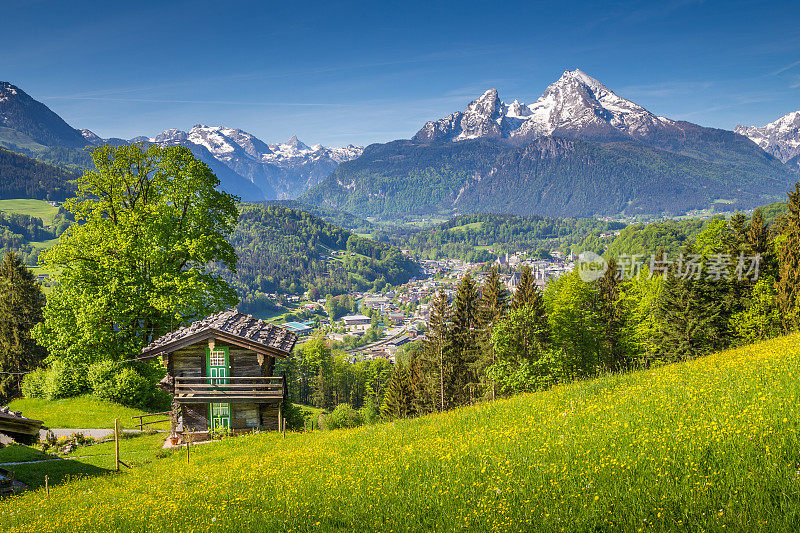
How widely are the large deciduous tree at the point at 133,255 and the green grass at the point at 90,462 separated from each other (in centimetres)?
833

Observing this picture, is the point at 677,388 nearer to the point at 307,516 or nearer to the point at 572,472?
the point at 572,472

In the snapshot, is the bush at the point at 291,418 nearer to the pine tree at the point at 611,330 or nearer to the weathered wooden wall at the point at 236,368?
the weathered wooden wall at the point at 236,368

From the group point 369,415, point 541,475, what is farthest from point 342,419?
point 541,475

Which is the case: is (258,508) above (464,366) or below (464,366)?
above

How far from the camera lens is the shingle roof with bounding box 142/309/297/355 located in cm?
2788

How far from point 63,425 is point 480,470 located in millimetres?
30066

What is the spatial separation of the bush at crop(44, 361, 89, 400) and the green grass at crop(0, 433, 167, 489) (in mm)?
9277

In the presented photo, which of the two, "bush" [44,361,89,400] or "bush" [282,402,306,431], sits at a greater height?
"bush" [44,361,89,400]

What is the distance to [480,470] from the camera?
9188 millimetres

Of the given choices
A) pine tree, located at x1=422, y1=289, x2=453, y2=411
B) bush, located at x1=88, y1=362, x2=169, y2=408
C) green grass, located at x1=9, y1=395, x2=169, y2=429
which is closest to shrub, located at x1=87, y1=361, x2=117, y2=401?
bush, located at x1=88, y1=362, x2=169, y2=408

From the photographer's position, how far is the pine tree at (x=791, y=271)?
34.3 meters

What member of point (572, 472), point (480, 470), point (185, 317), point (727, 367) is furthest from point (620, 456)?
point (185, 317)

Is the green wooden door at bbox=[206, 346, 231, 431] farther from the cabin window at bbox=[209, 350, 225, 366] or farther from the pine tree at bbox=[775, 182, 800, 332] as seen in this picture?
the pine tree at bbox=[775, 182, 800, 332]

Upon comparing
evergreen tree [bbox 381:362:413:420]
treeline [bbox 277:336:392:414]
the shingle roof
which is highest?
the shingle roof
